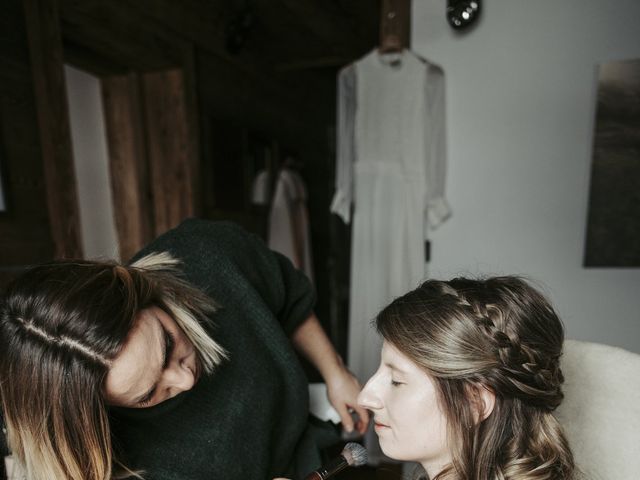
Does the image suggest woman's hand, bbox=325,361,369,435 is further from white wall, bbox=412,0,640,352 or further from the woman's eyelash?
white wall, bbox=412,0,640,352

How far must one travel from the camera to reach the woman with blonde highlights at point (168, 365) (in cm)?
56

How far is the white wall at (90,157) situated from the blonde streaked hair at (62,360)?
158 centimetres

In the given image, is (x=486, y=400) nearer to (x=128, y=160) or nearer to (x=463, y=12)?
(x=463, y=12)

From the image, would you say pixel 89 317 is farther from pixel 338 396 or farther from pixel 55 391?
pixel 338 396

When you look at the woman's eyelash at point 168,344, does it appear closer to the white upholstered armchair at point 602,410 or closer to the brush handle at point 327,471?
the brush handle at point 327,471

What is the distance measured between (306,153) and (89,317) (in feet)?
9.66

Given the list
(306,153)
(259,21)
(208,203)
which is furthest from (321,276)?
(259,21)

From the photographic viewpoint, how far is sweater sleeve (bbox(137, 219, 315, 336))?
0.88m

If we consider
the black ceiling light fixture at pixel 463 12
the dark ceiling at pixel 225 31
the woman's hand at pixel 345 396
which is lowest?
the woman's hand at pixel 345 396

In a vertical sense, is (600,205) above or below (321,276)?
above

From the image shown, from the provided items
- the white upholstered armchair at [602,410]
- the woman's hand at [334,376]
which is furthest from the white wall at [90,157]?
the white upholstered armchair at [602,410]

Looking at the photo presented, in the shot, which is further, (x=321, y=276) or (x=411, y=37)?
(x=321, y=276)

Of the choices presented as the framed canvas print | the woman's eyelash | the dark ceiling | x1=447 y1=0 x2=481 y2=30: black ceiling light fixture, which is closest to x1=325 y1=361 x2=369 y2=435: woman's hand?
the woman's eyelash

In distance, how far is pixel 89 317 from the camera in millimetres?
555
